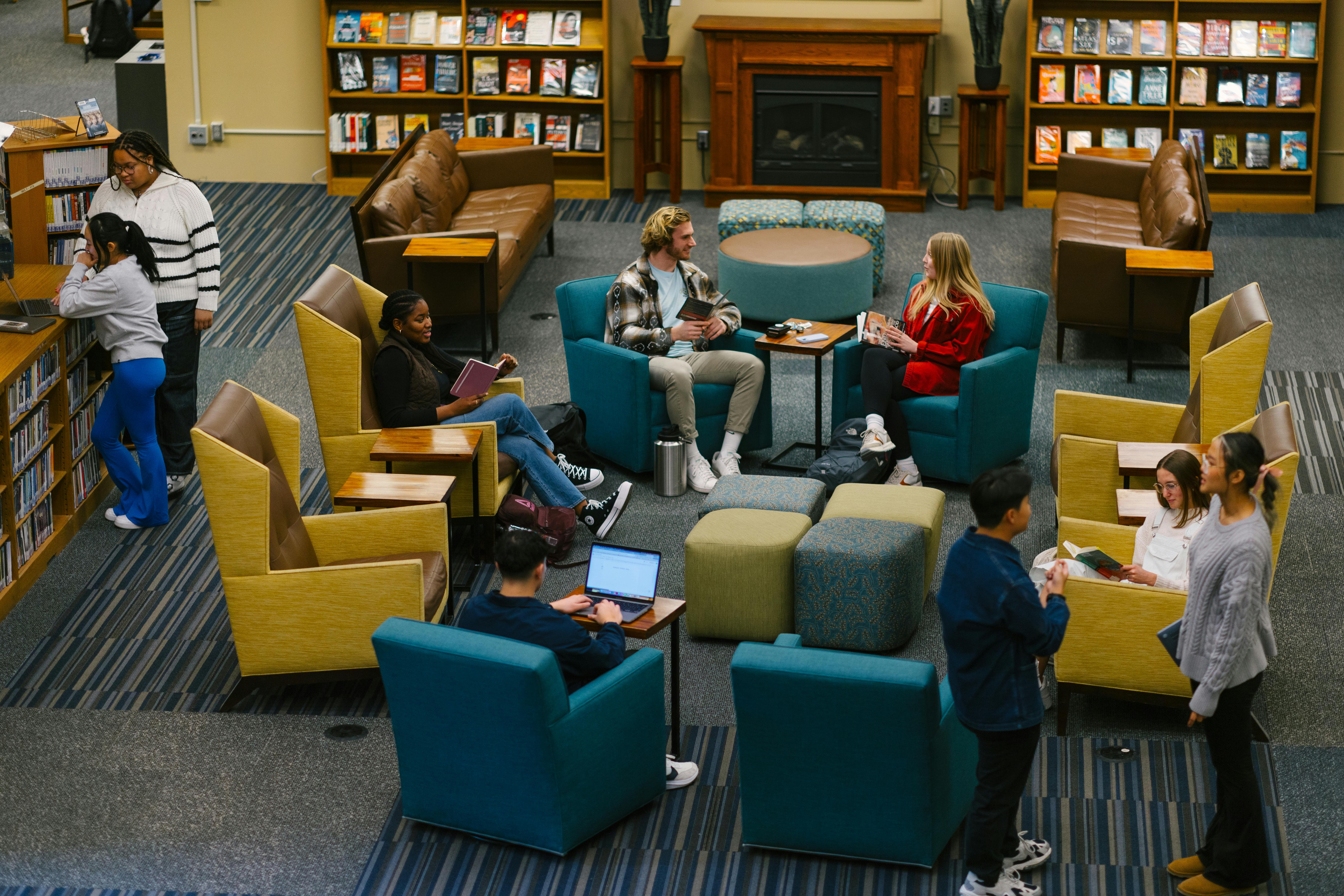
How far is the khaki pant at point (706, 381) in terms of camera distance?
6906mm

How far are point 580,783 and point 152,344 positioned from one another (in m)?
3.20

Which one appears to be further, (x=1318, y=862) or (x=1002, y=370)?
(x=1002, y=370)

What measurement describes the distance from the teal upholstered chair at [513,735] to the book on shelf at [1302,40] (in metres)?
8.75

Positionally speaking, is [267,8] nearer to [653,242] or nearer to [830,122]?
[830,122]

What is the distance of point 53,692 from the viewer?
5398 mm

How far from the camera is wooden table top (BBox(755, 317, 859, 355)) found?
22.9 ft

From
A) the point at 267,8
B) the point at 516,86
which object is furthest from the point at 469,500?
the point at 267,8

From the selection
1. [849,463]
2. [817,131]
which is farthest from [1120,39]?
[849,463]

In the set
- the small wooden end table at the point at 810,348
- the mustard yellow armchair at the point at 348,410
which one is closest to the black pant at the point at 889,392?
the small wooden end table at the point at 810,348

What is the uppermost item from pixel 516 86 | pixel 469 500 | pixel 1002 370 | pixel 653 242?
pixel 516 86

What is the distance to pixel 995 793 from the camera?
395cm

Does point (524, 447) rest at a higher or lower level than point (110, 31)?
lower

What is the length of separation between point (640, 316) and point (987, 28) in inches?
207

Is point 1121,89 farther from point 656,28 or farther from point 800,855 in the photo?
point 800,855
